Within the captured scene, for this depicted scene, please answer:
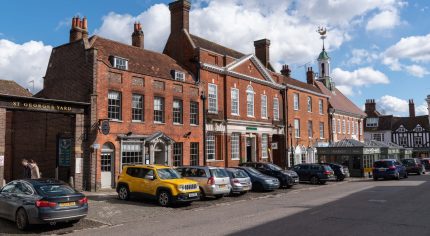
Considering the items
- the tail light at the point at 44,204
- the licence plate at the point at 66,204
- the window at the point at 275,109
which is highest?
the window at the point at 275,109

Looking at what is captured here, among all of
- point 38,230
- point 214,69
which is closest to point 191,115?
point 214,69

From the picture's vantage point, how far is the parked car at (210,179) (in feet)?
59.7

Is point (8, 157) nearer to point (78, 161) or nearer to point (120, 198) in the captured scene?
point (78, 161)

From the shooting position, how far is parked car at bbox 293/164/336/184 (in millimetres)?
27984

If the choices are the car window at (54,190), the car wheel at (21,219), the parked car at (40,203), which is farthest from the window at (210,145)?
the car wheel at (21,219)

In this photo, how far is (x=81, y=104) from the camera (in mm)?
21234

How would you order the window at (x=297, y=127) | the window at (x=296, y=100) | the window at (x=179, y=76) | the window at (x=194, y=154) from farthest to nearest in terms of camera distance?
the window at (x=296, y=100) → the window at (x=297, y=127) → the window at (x=194, y=154) → the window at (x=179, y=76)

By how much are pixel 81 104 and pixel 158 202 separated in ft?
26.2

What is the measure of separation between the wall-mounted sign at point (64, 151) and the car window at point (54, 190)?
32.6ft

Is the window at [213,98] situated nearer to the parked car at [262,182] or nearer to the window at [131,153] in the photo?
the window at [131,153]

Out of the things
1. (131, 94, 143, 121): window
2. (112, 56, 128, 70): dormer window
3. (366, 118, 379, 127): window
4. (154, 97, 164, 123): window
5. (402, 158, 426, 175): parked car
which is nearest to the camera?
(112, 56, 128, 70): dormer window

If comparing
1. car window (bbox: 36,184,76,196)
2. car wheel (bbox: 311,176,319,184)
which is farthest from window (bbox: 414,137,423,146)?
car window (bbox: 36,184,76,196)

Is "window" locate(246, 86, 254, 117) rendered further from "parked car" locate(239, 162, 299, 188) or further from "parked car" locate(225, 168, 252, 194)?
"parked car" locate(225, 168, 252, 194)

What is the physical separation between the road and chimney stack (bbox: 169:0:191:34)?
17441 millimetres
